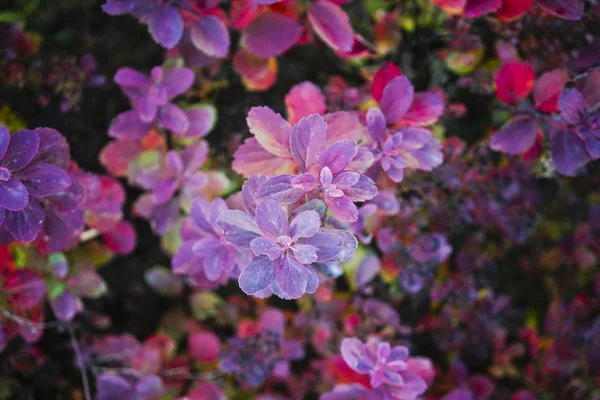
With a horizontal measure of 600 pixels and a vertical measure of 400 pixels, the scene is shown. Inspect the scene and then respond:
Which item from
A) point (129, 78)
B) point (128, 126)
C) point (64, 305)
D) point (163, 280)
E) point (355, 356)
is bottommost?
point (163, 280)

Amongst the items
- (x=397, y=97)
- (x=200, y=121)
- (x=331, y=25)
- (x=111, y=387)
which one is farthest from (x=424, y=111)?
(x=111, y=387)

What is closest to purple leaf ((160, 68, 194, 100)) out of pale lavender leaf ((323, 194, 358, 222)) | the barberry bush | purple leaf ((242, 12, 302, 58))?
the barberry bush

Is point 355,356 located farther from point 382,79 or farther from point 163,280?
point 163,280

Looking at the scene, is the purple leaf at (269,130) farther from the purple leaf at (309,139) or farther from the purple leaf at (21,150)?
the purple leaf at (21,150)

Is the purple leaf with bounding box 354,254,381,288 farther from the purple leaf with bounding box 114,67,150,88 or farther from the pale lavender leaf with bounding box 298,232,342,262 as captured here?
the purple leaf with bounding box 114,67,150,88

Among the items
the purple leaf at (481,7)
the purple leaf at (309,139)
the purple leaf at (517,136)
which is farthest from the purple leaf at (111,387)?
the purple leaf at (481,7)
